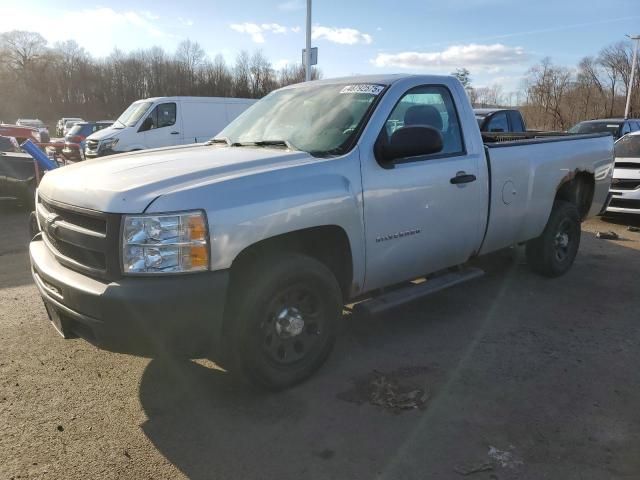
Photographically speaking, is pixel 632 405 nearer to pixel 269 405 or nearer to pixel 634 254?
pixel 269 405

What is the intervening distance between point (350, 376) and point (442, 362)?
72 centimetres

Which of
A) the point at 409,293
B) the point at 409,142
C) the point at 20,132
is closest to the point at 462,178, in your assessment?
the point at 409,142

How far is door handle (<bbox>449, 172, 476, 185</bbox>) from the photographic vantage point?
4051 mm

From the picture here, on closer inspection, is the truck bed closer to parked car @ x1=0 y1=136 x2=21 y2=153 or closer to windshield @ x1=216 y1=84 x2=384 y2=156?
windshield @ x1=216 y1=84 x2=384 y2=156

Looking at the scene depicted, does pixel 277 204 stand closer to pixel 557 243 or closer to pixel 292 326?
pixel 292 326

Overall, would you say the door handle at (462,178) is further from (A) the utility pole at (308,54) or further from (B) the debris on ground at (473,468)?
(A) the utility pole at (308,54)

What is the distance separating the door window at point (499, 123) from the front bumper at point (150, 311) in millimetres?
10166

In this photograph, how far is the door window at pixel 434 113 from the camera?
3.97 m

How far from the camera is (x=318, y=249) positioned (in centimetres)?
355

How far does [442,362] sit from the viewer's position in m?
3.79

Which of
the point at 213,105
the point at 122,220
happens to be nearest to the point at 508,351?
the point at 122,220

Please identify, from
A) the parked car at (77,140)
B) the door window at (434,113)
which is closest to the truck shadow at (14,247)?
the door window at (434,113)

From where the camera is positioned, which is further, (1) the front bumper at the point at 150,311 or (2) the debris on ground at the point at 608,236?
(2) the debris on ground at the point at 608,236

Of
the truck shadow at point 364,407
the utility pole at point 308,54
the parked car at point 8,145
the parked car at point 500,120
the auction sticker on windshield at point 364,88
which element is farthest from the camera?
the utility pole at point 308,54
